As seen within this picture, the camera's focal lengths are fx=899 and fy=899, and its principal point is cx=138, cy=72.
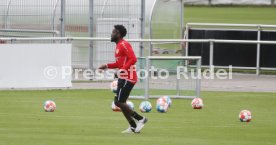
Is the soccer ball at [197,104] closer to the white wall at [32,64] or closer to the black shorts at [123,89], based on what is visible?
the black shorts at [123,89]

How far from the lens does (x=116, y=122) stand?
18.2 m

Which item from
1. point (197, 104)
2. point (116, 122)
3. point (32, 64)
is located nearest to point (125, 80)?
point (116, 122)

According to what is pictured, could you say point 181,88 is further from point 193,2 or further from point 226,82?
point 193,2

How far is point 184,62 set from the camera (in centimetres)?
2312

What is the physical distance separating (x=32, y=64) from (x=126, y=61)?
9300 millimetres

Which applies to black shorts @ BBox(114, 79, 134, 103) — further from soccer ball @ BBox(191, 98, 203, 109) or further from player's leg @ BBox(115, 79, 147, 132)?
soccer ball @ BBox(191, 98, 203, 109)

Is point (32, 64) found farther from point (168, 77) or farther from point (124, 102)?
point (124, 102)

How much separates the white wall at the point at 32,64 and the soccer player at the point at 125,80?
357 inches

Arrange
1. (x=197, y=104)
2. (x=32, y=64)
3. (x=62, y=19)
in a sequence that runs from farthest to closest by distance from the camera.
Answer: (x=62, y=19) → (x=32, y=64) → (x=197, y=104)

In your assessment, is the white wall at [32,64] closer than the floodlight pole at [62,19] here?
Yes

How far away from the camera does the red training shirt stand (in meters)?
16.5

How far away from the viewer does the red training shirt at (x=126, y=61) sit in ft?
54.1

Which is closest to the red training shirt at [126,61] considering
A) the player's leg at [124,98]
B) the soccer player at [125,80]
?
the soccer player at [125,80]

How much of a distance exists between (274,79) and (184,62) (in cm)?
900
